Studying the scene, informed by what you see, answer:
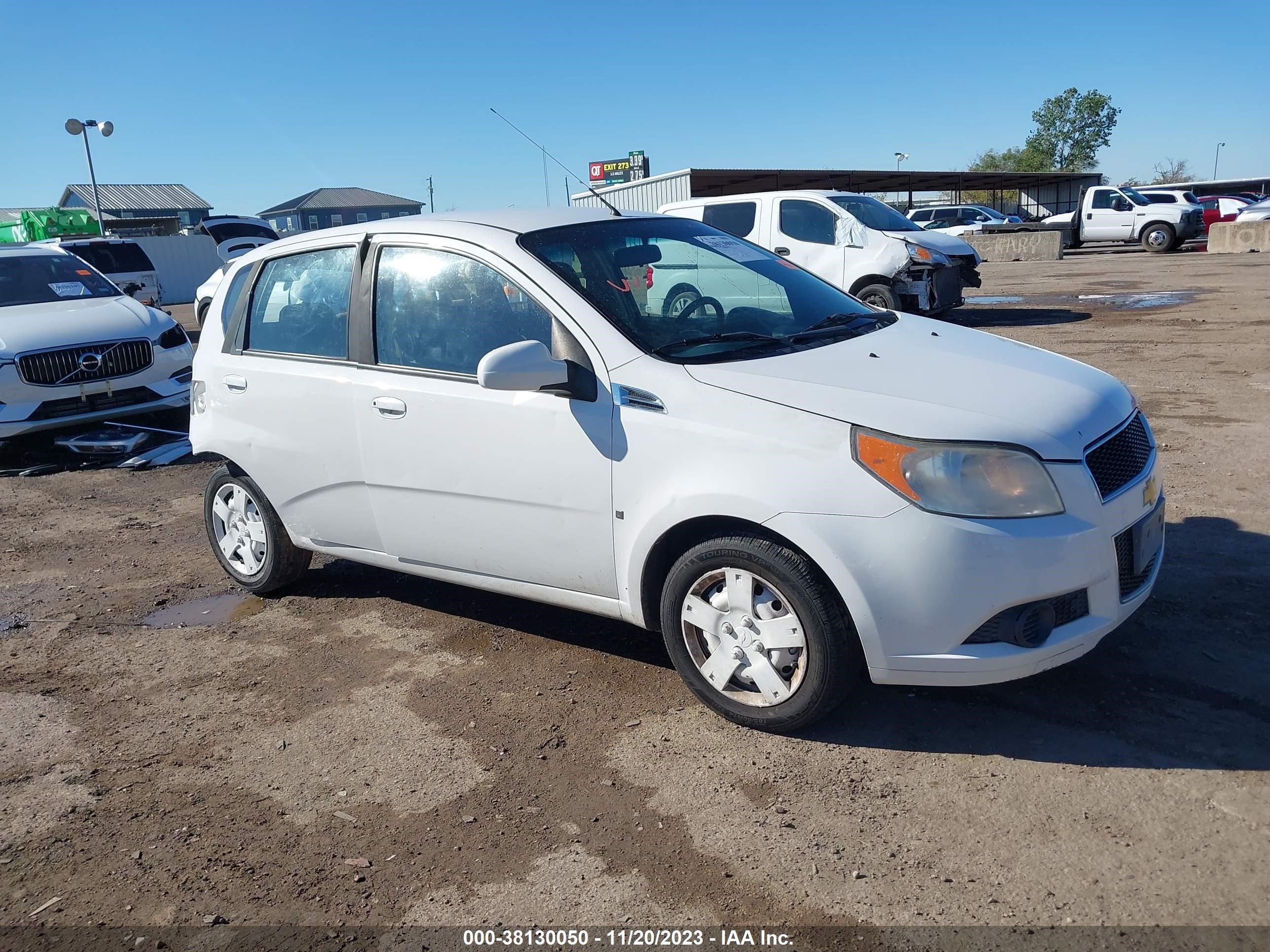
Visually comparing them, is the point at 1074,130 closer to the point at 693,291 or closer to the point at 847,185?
the point at 847,185

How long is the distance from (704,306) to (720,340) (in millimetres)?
310

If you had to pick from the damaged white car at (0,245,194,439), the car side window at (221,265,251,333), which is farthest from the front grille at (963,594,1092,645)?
the damaged white car at (0,245,194,439)

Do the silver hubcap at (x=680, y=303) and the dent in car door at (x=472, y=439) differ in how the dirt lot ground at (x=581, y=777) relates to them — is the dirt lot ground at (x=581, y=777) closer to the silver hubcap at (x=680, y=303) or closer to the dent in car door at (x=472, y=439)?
the dent in car door at (x=472, y=439)

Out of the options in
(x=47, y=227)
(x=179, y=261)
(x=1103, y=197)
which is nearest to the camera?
(x=1103, y=197)

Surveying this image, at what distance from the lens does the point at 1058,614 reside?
3.09 m

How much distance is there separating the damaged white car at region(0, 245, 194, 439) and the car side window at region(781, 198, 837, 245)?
7.51 meters

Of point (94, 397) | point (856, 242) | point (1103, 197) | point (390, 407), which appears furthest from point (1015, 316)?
point (1103, 197)

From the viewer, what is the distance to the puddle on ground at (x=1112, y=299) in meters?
15.1

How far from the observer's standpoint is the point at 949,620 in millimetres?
2975

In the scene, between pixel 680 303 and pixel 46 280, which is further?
pixel 46 280

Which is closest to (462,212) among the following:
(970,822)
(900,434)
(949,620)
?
(900,434)

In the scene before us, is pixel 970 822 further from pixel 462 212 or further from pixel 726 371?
pixel 462 212

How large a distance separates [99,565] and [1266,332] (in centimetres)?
1163

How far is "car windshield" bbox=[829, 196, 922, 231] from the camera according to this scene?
13.2m
